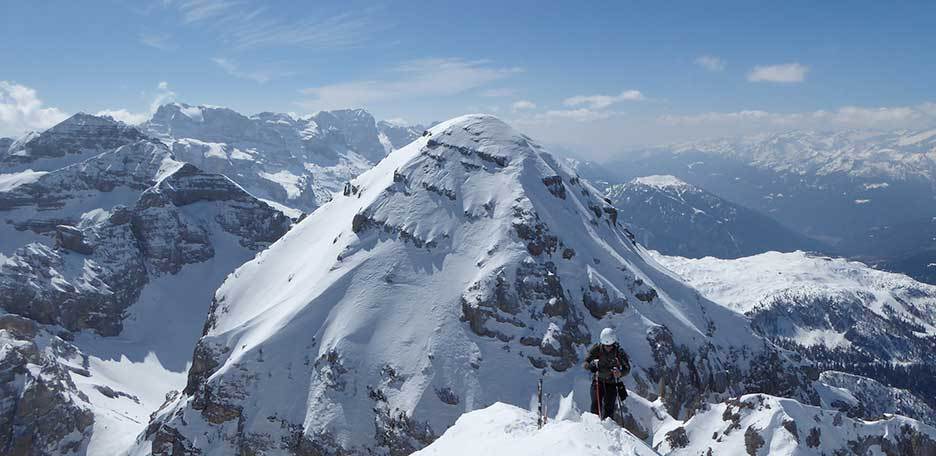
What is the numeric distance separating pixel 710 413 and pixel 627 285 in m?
38.7

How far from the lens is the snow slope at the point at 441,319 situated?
89.9 meters

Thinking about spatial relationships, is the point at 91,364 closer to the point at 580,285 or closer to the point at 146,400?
the point at 146,400

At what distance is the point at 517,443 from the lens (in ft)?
81.6

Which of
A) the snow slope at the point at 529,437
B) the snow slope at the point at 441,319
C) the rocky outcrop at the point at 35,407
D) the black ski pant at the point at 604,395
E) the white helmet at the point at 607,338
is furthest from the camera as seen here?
the rocky outcrop at the point at 35,407

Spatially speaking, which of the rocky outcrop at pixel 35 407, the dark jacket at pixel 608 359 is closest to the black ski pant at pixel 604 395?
the dark jacket at pixel 608 359

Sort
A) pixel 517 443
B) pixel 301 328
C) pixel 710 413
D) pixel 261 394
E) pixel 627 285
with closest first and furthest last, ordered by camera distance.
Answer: pixel 517 443, pixel 710 413, pixel 261 394, pixel 301 328, pixel 627 285

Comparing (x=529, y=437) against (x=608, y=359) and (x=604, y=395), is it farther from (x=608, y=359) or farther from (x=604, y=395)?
(x=608, y=359)

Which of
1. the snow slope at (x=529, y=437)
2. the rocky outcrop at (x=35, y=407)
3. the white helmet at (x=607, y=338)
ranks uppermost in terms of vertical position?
the white helmet at (x=607, y=338)

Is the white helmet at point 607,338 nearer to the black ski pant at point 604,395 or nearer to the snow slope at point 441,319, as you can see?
the black ski pant at point 604,395

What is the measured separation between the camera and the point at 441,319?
10025 centimetres

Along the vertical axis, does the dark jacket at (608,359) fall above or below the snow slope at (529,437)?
above

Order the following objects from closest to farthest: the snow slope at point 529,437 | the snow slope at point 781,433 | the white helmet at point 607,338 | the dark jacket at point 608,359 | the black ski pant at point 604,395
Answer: the snow slope at point 529,437 → the white helmet at point 607,338 → the dark jacket at point 608,359 → the black ski pant at point 604,395 → the snow slope at point 781,433

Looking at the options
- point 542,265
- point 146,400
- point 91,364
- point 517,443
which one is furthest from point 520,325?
point 91,364

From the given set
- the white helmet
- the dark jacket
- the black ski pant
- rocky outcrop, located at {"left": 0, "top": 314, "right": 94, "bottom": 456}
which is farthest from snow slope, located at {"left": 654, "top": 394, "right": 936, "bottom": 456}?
rocky outcrop, located at {"left": 0, "top": 314, "right": 94, "bottom": 456}
